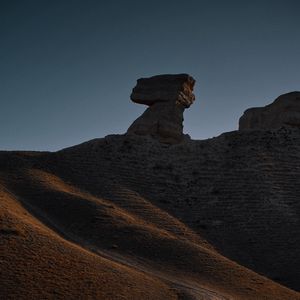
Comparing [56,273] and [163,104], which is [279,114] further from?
[56,273]

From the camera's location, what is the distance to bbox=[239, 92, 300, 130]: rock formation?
1820 inches

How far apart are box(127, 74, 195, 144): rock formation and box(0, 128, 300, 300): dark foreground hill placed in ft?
4.92

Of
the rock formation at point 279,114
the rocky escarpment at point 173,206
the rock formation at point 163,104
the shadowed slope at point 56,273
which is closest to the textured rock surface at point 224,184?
the rocky escarpment at point 173,206

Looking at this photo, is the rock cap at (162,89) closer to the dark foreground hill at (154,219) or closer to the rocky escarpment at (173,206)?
the rocky escarpment at (173,206)

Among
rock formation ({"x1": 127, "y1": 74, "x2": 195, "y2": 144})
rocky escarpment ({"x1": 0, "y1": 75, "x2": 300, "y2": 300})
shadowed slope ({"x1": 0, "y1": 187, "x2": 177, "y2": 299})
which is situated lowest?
shadowed slope ({"x1": 0, "y1": 187, "x2": 177, "y2": 299})

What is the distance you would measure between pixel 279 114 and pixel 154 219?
2060 cm

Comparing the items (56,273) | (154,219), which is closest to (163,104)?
(154,219)

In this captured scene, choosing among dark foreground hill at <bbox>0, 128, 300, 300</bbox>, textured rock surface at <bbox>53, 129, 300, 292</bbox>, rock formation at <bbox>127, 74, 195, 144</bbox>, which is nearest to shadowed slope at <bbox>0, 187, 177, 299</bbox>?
dark foreground hill at <bbox>0, 128, 300, 300</bbox>

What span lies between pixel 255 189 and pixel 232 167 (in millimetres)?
3477

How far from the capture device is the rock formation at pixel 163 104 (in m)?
44.3

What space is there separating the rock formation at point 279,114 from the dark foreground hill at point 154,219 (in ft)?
5.86

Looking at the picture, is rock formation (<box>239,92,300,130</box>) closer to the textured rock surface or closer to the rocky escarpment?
the rocky escarpment

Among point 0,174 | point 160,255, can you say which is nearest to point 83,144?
point 0,174

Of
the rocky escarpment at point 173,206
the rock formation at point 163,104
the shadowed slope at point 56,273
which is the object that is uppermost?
the rock formation at point 163,104
